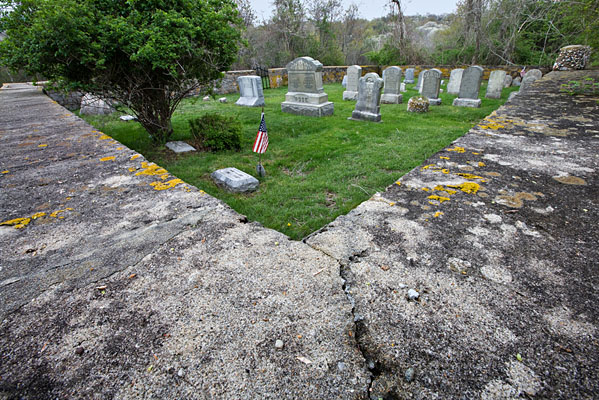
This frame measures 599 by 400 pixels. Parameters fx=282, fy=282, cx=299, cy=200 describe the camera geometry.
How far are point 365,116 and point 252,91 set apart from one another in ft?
16.1

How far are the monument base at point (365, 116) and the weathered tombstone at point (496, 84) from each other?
6436mm

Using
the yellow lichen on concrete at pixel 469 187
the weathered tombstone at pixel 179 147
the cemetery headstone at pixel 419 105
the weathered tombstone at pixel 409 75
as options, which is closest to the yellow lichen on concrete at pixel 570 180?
the yellow lichen on concrete at pixel 469 187

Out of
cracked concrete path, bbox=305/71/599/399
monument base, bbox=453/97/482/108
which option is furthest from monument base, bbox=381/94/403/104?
cracked concrete path, bbox=305/71/599/399

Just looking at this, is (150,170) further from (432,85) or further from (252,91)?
(432,85)

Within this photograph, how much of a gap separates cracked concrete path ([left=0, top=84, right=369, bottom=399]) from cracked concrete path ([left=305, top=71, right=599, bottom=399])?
14 cm

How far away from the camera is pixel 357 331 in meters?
0.95

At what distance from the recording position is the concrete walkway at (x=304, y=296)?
810 mm

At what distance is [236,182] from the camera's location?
4.04 meters

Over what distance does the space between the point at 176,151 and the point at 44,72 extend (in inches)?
87.6

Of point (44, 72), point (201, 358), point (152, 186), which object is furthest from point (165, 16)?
point (201, 358)

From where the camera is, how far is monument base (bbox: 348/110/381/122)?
26.4 feet

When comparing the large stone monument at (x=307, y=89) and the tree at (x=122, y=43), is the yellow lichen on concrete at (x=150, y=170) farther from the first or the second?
the large stone monument at (x=307, y=89)

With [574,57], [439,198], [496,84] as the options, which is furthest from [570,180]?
[574,57]

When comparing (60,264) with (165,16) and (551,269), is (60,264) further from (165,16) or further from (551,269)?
(165,16)
